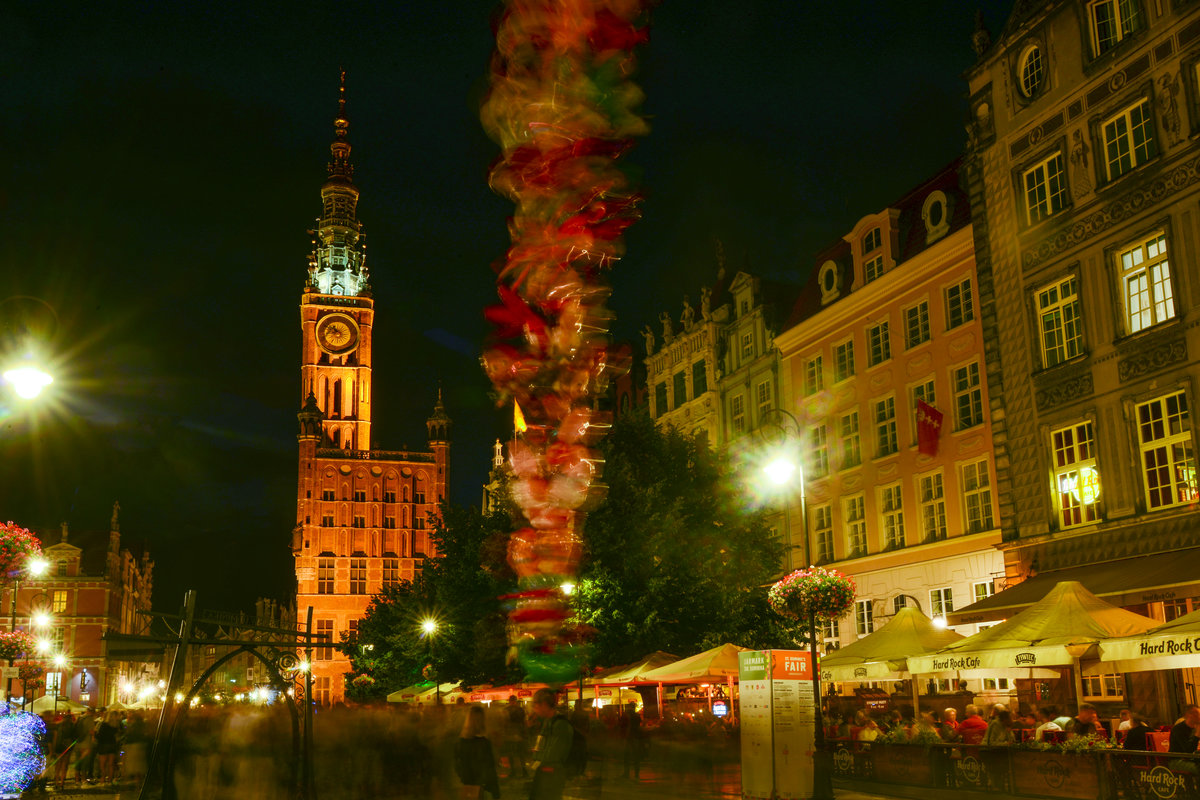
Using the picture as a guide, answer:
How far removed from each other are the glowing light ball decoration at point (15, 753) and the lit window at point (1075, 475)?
20.1 meters

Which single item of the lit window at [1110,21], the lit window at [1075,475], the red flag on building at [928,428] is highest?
the lit window at [1110,21]

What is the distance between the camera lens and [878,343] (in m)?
34.7

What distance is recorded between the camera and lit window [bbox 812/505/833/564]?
36344 millimetres

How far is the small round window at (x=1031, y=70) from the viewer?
2606 centimetres

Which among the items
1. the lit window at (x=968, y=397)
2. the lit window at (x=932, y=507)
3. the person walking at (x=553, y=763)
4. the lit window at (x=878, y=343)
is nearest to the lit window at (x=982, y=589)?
the lit window at (x=932, y=507)

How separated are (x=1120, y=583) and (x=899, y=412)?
1261 cm

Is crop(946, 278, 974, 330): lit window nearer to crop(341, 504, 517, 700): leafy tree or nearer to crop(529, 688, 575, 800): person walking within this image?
crop(341, 504, 517, 700): leafy tree

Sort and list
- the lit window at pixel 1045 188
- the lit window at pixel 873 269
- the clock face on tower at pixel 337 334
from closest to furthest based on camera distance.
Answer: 1. the lit window at pixel 1045 188
2. the lit window at pixel 873 269
3. the clock face on tower at pixel 337 334

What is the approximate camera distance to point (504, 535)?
115 ft

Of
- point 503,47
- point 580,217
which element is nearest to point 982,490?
point 580,217

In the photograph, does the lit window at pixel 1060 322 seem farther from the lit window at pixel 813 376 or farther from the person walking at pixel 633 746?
the person walking at pixel 633 746

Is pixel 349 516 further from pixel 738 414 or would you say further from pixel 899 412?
pixel 899 412

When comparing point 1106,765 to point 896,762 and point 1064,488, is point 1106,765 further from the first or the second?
point 1064,488

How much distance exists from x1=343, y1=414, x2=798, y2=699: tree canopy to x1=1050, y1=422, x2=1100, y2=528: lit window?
10.4 metres
